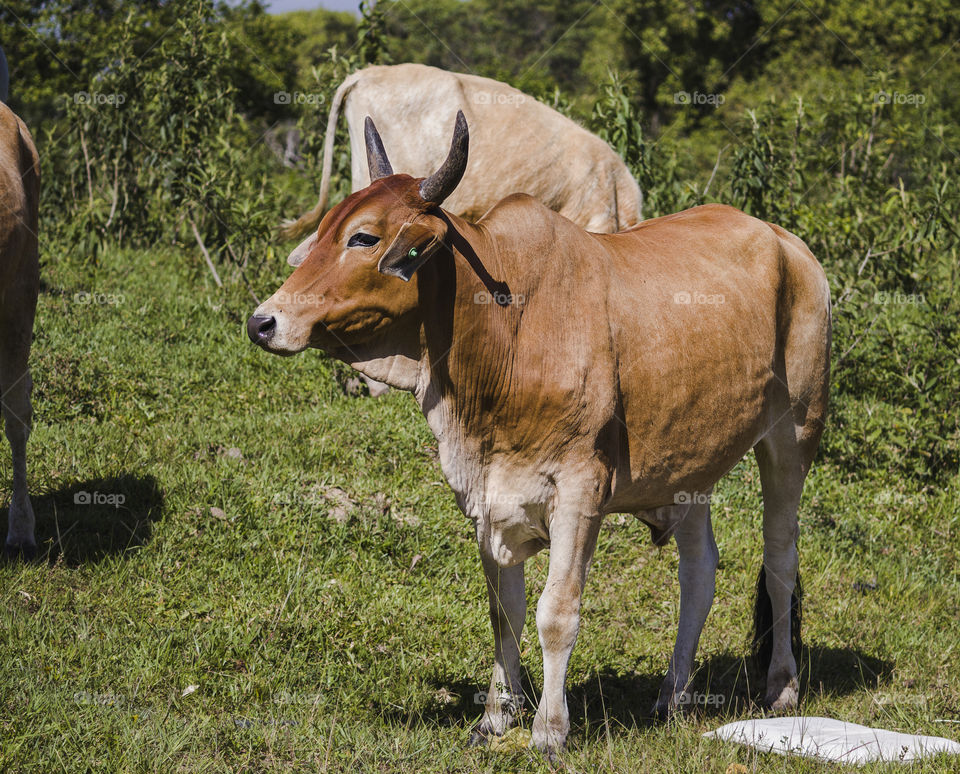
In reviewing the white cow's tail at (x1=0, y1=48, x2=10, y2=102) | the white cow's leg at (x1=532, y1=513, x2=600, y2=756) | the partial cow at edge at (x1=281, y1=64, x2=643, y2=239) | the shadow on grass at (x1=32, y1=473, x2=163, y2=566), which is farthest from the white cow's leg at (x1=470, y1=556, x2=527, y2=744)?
the white cow's tail at (x1=0, y1=48, x2=10, y2=102)

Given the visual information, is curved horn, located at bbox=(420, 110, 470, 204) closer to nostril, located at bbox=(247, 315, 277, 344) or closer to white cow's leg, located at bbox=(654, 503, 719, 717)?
nostril, located at bbox=(247, 315, 277, 344)

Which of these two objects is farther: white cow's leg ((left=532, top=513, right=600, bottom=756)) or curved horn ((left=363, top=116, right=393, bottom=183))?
curved horn ((left=363, top=116, right=393, bottom=183))

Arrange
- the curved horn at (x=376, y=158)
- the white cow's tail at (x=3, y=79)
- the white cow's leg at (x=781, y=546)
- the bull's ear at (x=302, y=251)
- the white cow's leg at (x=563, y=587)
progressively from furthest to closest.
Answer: the white cow's tail at (x=3, y=79) < the white cow's leg at (x=781, y=546) < the curved horn at (x=376, y=158) < the white cow's leg at (x=563, y=587) < the bull's ear at (x=302, y=251)

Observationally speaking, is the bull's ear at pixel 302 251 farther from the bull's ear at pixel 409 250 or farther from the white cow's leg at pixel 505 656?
→ the white cow's leg at pixel 505 656

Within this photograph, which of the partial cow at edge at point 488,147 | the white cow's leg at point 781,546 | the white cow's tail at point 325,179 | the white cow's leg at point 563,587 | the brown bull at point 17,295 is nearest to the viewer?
the white cow's leg at point 563,587

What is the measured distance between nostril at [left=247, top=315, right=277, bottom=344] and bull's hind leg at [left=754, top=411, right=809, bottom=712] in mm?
2460

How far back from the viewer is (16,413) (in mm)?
5051

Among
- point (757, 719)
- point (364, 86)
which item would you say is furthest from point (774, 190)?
point (757, 719)

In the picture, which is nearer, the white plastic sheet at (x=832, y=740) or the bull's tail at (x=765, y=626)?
the white plastic sheet at (x=832, y=740)

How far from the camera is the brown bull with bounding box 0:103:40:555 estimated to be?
4750 millimetres

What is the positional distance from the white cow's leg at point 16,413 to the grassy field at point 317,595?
0.51 feet

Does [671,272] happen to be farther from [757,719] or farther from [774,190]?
[774,190]

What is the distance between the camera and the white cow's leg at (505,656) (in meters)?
3.98

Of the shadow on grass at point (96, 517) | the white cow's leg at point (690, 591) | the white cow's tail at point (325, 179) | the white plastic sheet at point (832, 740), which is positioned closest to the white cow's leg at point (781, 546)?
the white cow's leg at point (690, 591)
